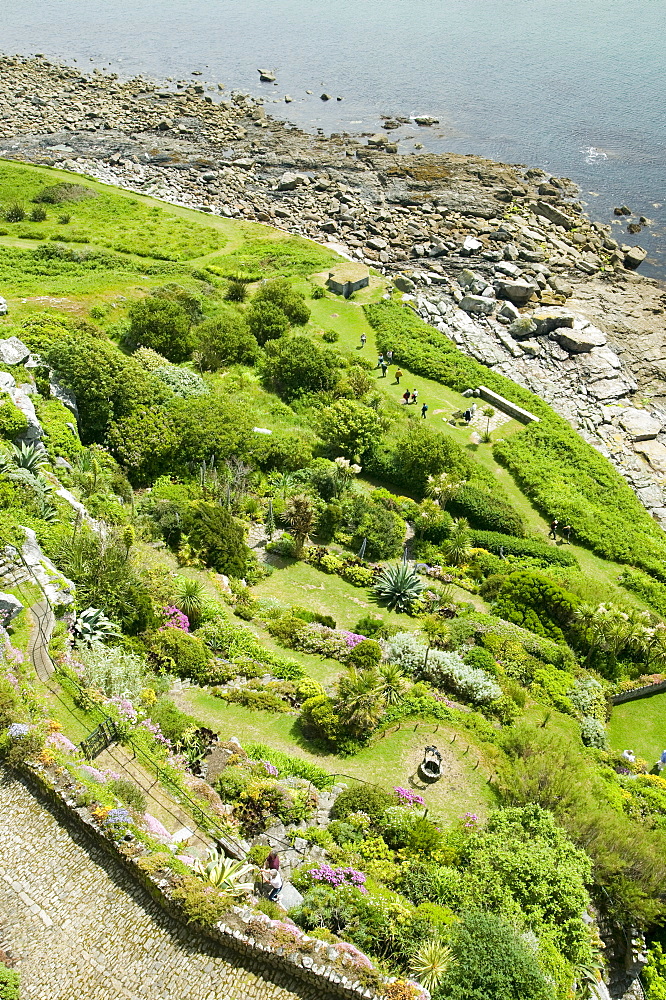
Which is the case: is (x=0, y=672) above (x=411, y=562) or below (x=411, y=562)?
above

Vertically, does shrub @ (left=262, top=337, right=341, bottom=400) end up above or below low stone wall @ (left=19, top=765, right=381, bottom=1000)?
below

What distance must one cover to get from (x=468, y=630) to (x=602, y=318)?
43084mm

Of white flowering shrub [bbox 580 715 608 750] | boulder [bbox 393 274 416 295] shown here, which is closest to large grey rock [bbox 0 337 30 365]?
white flowering shrub [bbox 580 715 608 750]

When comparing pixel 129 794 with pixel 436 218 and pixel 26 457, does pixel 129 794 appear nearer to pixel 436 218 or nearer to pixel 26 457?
pixel 26 457

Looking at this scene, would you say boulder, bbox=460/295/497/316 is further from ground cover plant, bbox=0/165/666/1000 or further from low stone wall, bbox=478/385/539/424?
low stone wall, bbox=478/385/539/424

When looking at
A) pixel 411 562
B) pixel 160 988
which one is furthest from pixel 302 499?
pixel 160 988

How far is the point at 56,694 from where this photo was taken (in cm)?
1922

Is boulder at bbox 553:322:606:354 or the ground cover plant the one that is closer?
the ground cover plant

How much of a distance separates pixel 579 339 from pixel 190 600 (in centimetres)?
4274

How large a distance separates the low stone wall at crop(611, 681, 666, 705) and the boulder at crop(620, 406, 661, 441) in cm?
2355

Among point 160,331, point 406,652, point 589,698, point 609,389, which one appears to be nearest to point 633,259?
point 609,389

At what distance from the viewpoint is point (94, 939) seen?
14531 millimetres

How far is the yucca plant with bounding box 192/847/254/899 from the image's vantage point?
15.1 m

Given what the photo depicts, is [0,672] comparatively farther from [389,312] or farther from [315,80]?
[315,80]
